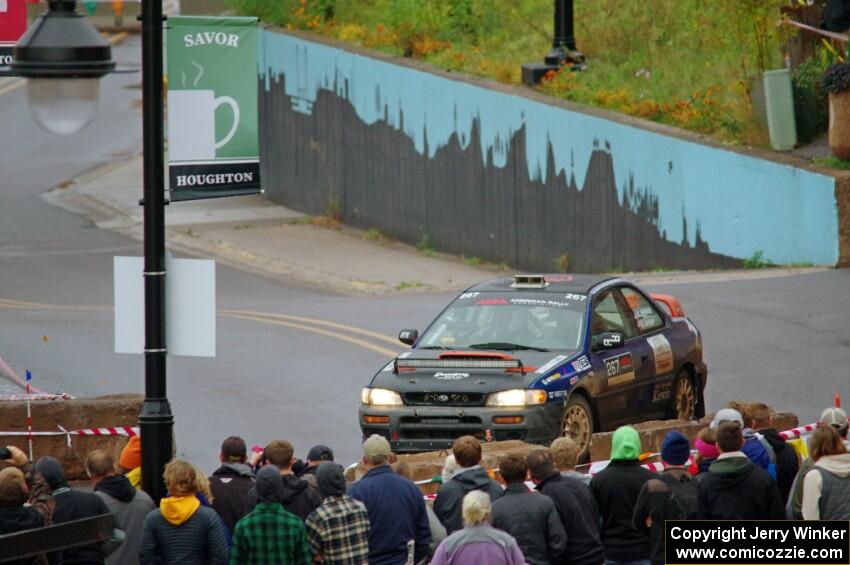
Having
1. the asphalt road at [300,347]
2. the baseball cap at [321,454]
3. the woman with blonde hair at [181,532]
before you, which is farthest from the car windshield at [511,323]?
the woman with blonde hair at [181,532]

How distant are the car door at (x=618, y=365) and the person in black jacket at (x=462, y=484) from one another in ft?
15.5

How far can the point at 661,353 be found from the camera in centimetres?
1555

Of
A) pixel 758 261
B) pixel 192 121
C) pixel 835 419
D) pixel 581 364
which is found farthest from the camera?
pixel 758 261

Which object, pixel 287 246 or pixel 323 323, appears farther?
pixel 287 246

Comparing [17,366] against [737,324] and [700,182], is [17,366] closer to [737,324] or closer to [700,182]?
[737,324]

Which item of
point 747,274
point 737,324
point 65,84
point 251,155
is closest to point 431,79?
point 747,274

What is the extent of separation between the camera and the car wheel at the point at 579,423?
1406 centimetres

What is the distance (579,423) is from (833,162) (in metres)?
12.7

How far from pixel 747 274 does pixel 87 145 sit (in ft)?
99.0

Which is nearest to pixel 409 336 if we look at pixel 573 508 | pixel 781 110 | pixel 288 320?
pixel 573 508

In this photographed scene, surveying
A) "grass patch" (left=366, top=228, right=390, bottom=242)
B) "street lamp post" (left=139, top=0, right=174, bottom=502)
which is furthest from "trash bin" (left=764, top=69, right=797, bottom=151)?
"street lamp post" (left=139, top=0, right=174, bottom=502)

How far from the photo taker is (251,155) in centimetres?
1095

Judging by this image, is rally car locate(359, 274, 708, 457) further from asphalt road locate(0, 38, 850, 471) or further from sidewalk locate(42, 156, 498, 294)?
sidewalk locate(42, 156, 498, 294)

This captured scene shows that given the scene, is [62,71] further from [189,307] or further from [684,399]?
[684,399]
